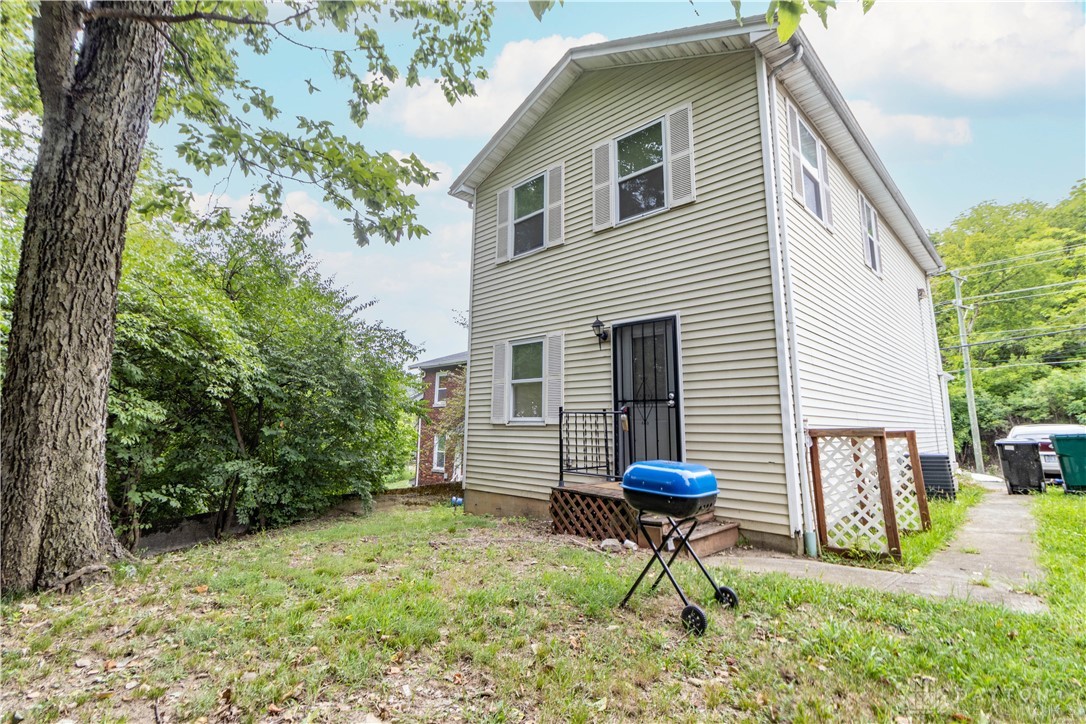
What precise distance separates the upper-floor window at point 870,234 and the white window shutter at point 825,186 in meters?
1.73

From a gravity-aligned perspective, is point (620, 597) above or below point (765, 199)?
below

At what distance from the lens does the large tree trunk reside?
2.98m

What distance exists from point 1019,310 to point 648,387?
74.9ft

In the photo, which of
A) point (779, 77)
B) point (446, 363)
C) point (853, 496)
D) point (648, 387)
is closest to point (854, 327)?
point (853, 496)

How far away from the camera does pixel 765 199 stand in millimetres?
5191

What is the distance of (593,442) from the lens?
6.41 meters

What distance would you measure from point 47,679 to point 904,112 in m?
22.9

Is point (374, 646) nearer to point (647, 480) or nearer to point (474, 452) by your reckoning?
point (647, 480)

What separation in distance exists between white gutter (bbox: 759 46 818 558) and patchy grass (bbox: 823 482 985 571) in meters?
0.37

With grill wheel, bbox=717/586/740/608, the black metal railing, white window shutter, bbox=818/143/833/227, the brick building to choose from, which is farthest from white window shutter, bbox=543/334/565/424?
the brick building

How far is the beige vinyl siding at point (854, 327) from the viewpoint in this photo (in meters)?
5.43

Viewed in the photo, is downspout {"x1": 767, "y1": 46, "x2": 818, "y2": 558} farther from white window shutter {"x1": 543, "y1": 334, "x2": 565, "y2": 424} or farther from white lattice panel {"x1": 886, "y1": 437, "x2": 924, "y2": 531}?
white window shutter {"x1": 543, "y1": 334, "x2": 565, "y2": 424}

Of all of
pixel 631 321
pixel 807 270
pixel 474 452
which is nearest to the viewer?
pixel 807 270

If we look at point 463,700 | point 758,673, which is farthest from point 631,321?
point 463,700
